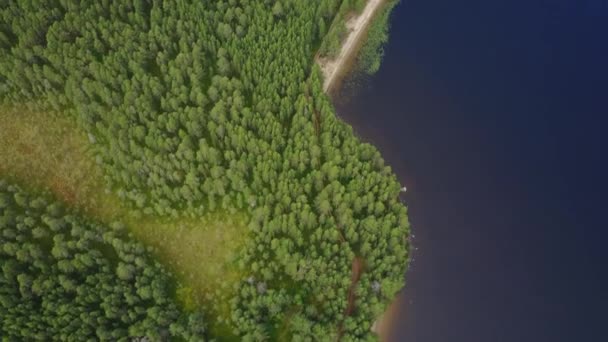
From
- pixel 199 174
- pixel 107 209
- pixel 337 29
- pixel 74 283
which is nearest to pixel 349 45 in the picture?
pixel 337 29

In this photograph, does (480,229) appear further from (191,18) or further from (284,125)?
(191,18)

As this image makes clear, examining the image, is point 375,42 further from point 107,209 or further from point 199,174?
point 107,209

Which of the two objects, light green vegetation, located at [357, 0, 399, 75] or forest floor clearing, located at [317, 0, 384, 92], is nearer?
forest floor clearing, located at [317, 0, 384, 92]

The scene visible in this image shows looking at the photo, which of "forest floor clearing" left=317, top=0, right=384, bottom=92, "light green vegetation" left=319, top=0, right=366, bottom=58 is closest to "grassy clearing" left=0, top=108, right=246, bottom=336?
"forest floor clearing" left=317, top=0, right=384, bottom=92

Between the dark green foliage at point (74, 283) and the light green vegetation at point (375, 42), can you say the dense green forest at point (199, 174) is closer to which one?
the dark green foliage at point (74, 283)

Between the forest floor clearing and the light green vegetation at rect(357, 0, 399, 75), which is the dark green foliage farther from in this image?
the light green vegetation at rect(357, 0, 399, 75)

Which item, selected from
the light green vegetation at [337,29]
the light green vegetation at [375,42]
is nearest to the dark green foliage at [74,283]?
the light green vegetation at [337,29]
